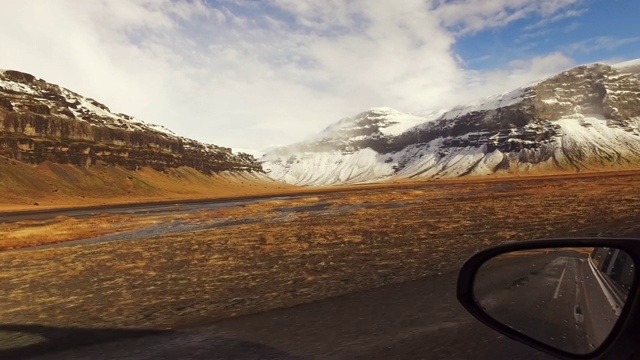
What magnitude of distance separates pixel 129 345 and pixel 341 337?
11.8 ft

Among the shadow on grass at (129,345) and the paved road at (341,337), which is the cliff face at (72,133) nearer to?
the shadow on grass at (129,345)

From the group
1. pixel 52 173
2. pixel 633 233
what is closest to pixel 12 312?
pixel 633 233

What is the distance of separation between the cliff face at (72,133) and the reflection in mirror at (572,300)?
5521 inches

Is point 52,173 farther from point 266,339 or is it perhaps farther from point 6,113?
point 266,339

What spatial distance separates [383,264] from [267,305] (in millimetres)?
5103

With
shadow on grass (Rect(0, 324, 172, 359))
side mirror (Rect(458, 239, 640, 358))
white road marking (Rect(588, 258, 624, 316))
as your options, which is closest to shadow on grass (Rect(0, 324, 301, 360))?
shadow on grass (Rect(0, 324, 172, 359))

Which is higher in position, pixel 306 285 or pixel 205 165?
pixel 205 165

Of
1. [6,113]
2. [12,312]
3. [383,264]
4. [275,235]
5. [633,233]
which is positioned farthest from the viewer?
[6,113]

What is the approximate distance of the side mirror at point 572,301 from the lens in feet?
7.60

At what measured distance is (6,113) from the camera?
415ft

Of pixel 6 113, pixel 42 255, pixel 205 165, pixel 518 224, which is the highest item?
pixel 6 113

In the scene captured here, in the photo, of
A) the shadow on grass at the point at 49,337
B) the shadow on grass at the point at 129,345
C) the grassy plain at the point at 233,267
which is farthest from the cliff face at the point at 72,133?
the shadow on grass at the point at 129,345

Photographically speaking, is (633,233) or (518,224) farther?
(518,224)

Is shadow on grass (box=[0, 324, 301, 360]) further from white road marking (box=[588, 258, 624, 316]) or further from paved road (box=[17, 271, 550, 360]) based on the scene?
white road marking (box=[588, 258, 624, 316])
